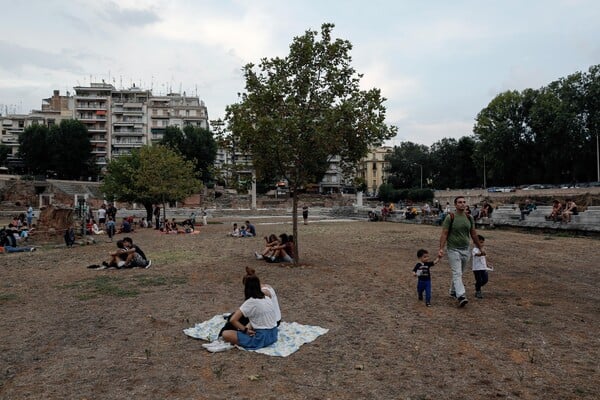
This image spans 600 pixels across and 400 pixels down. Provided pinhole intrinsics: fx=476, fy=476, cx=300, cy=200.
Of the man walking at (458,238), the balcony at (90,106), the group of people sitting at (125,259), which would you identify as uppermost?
the balcony at (90,106)

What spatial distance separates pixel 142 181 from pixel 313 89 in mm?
20359

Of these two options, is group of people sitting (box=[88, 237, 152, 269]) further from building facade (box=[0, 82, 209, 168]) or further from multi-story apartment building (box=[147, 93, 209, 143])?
multi-story apartment building (box=[147, 93, 209, 143])

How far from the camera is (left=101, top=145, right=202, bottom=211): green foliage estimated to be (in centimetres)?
3139

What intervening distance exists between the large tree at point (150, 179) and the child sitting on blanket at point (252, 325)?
83.9 ft

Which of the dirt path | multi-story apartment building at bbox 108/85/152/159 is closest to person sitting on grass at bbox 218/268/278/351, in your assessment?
the dirt path

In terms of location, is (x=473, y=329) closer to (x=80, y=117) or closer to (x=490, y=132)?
(x=490, y=132)

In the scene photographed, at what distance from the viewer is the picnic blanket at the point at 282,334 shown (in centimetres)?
623

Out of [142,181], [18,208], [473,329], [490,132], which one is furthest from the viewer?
[490,132]

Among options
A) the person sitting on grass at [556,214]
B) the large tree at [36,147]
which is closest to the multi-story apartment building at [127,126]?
the large tree at [36,147]

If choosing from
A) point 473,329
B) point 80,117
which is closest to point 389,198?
point 80,117

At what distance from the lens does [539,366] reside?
559 cm

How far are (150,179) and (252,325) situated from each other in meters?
26.6

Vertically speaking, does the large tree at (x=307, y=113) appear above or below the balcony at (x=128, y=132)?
below

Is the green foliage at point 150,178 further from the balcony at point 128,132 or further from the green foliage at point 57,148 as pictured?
the balcony at point 128,132
